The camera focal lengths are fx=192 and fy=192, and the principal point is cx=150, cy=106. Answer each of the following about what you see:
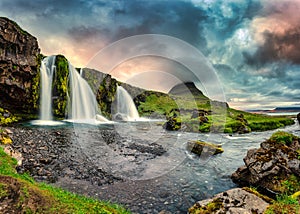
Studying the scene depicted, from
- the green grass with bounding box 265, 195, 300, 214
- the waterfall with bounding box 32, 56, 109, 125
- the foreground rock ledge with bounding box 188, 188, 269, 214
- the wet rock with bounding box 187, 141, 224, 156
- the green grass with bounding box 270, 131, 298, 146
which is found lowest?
the wet rock with bounding box 187, 141, 224, 156

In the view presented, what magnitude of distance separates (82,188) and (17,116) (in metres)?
35.8

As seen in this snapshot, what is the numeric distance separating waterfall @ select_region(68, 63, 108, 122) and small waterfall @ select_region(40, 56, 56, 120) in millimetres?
5414

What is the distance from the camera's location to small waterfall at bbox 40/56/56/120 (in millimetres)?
42688

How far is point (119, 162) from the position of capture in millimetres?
16578

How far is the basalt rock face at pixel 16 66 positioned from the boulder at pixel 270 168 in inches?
1592

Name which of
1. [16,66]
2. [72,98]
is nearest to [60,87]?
[72,98]

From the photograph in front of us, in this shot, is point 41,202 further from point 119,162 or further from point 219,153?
A: point 219,153

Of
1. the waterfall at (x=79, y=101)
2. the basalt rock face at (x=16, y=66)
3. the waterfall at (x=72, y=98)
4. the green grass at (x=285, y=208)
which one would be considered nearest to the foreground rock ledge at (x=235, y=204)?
the green grass at (x=285, y=208)

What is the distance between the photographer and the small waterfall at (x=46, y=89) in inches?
1681

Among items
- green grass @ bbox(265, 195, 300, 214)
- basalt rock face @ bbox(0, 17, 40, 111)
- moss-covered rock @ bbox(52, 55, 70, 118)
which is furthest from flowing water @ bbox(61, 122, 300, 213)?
moss-covered rock @ bbox(52, 55, 70, 118)

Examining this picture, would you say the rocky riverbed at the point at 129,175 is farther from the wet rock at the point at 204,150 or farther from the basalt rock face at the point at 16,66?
the basalt rock face at the point at 16,66

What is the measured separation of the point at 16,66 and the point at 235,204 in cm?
4237

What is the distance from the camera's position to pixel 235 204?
23.9ft

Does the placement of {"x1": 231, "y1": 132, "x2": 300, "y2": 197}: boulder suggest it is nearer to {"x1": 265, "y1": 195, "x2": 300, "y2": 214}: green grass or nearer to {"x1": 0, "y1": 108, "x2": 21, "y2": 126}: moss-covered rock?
{"x1": 265, "y1": 195, "x2": 300, "y2": 214}: green grass
